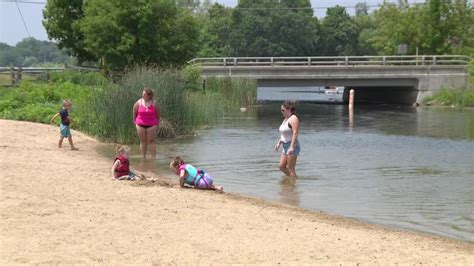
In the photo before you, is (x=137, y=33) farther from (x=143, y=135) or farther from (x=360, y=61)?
(x=143, y=135)

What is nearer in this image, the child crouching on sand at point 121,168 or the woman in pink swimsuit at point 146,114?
the child crouching on sand at point 121,168

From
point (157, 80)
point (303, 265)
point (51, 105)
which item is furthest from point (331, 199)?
point (51, 105)

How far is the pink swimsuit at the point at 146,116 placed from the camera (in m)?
17.1

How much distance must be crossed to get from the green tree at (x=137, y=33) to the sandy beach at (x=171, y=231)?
29.1 meters

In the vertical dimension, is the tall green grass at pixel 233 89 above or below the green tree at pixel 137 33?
below

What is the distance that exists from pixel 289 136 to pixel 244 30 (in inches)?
3992

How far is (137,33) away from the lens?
138 feet

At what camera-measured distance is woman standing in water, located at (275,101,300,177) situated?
14.5 metres

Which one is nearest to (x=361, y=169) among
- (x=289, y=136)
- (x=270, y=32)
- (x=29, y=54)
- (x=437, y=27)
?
(x=289, y=136)

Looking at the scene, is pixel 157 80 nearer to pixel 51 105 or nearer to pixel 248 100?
pixel 51 105

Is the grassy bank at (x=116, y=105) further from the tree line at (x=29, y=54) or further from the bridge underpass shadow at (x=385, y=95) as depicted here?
the bridge underpass shadow at (x=385, y=95)

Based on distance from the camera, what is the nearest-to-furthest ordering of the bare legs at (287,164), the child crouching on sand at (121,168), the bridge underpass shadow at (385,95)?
the child crouching on sand at (121,168) → the bare legs at (287,164) → the bridge underpass shadow at (385,95)

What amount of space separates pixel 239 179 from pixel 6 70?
3424 cm

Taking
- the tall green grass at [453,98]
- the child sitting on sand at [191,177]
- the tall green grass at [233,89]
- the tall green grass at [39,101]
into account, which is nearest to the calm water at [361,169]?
the child sitting on sand at [191,177]
